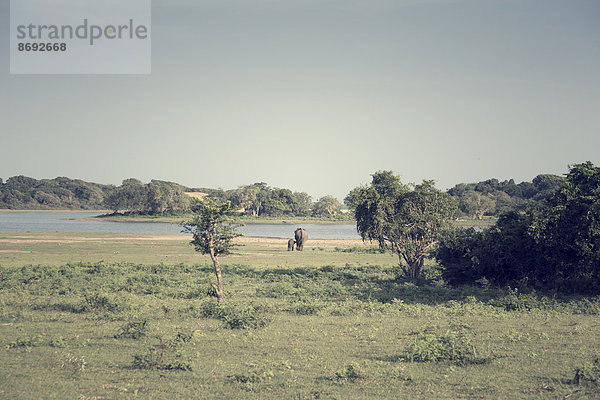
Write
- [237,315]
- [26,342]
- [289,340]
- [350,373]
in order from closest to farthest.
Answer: [350,373] < [26,342] < [289,340] < [237,315]

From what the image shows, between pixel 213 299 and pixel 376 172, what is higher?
pixel 376 172

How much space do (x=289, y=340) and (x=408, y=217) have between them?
1897cm

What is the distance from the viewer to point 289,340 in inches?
693

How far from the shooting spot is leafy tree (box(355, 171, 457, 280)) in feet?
111

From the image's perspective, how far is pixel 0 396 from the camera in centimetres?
1155

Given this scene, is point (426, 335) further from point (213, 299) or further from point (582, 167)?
point (582, 167)

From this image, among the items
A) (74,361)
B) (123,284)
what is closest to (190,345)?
(74,361)

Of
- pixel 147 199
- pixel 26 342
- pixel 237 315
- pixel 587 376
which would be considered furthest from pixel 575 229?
pixel 147 199

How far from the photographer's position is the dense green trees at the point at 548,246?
25.6 metres

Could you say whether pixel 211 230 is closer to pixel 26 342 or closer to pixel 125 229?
pixel 26 342

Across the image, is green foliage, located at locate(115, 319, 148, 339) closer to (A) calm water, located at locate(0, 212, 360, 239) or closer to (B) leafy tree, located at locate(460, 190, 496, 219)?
(A) calm water, located at locate(0, 212, 360, 239)

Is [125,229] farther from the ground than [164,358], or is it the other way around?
[125,229]

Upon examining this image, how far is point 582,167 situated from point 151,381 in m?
24.9

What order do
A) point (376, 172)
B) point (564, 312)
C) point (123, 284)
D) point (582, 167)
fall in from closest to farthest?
point (564, 312)
point (582, 167)
point (123, 284)
point (376, 172)
